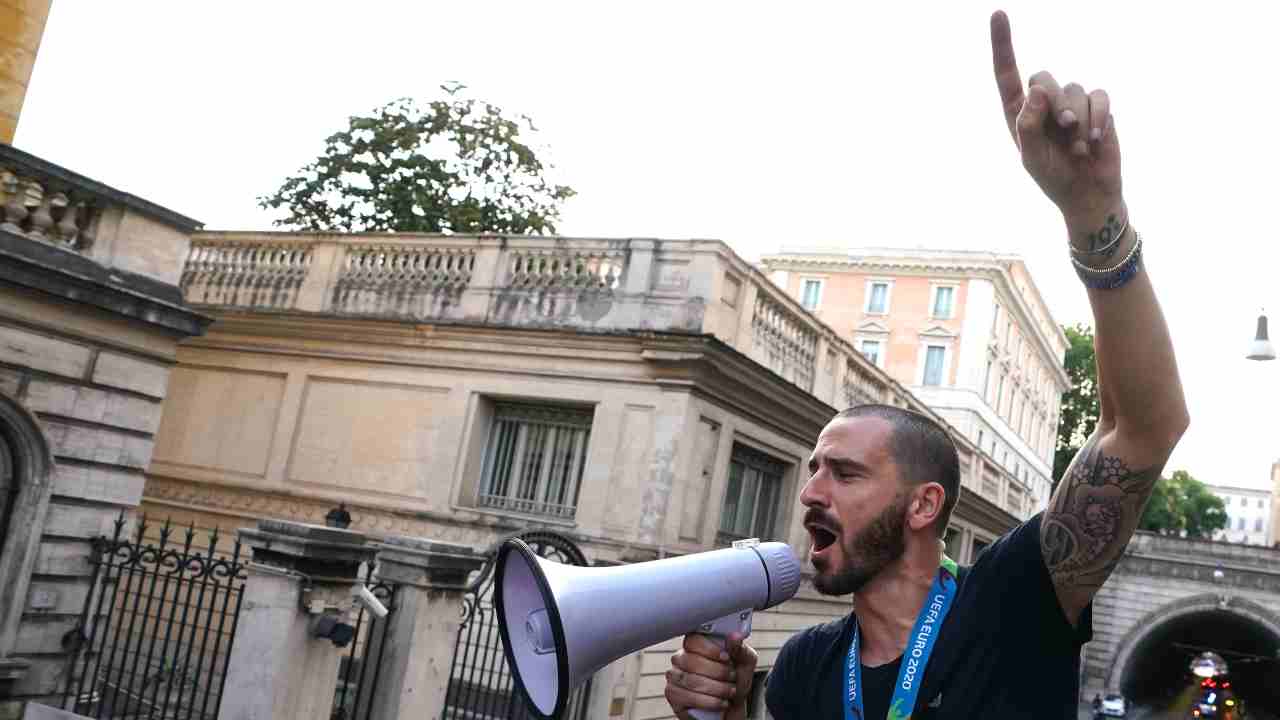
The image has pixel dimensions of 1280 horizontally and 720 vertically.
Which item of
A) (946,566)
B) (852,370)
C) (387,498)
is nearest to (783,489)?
(852,370)

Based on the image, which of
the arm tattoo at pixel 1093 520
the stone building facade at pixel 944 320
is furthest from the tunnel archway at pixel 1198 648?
the arm tattoo at pixel 1093 520

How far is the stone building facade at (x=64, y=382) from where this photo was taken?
33.3 feet

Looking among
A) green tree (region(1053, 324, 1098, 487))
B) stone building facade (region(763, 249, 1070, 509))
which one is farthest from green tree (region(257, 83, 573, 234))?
green tree (region(1053, 324, 1098, 487))

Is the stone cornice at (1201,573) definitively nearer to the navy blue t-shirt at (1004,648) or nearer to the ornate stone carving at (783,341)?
the ornate stone carving at (783,341)

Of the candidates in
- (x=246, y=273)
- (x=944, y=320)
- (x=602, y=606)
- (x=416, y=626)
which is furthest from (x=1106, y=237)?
(x=944, y=320)

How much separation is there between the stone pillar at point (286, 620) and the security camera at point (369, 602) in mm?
241

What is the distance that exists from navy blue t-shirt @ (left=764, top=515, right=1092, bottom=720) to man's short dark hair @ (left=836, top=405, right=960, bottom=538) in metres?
0.26

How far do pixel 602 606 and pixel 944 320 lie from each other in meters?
52.7

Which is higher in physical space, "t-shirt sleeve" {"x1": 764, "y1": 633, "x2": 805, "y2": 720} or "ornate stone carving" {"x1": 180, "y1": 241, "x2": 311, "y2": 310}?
"ornate stone carving" {"x1": 180, "y1": 241, "x2": 311, "y2": 310}

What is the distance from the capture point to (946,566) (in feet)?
9.30

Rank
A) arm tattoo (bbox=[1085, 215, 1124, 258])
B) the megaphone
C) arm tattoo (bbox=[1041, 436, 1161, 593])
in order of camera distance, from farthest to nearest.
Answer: the megaphone
arm tattoo (bbox=[1041, 436, 1161, 593])
arm tattoo (bbox=[1085, 215, 1124, 258])

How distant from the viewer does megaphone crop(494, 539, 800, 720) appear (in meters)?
2.66

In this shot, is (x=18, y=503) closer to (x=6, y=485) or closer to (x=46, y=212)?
(x=6, y=485)

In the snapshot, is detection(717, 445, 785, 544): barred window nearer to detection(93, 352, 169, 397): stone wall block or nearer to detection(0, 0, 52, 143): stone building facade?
detection(93, 352, 169, 397): stone wall block
